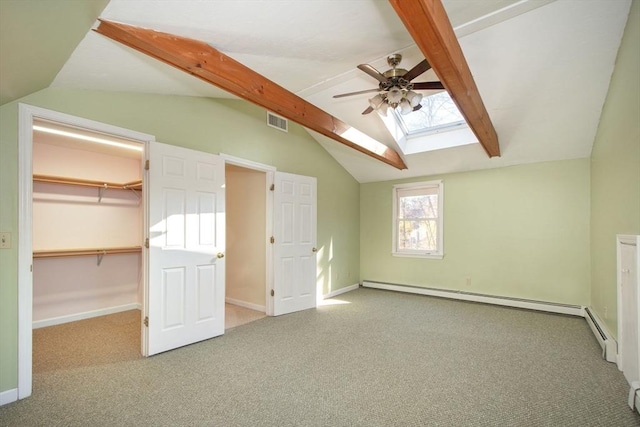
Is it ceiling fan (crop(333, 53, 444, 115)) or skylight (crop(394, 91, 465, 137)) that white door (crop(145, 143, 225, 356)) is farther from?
Answer: skylight (crop(394, 91, 465, 137))

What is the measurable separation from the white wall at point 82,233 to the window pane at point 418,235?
4583 mm

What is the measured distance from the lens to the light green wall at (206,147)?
2.13 meters

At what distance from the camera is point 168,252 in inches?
118

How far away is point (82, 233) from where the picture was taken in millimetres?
4059

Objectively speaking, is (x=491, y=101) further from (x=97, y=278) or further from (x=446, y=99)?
(x=97, y=278)

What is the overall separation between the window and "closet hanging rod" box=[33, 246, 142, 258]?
4.50 metres

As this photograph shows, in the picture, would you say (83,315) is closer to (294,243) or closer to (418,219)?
(294,243)

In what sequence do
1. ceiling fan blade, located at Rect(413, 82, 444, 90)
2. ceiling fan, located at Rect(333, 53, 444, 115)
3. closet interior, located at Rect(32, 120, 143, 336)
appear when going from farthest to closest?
closet interior, located at Rect(32, 120, 143, 336)
ceiling fan blade, located at Rect(413, 82, 444, 90)
ceiling fan, located at Rect(333, 53, 444, 115)

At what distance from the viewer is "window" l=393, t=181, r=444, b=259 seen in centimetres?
534

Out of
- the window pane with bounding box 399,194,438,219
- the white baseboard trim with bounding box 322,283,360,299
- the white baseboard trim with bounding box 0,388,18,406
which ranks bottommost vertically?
the white baseboard trim with bounding box 322,283,360,299

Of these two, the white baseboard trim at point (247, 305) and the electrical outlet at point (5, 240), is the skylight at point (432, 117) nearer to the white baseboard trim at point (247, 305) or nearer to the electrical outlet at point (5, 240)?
the white baseboard trim at point (247, 305)

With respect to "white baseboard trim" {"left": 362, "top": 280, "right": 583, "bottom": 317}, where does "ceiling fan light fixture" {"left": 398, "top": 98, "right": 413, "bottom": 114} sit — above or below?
above

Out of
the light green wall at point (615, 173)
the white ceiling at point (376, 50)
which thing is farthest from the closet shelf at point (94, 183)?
the light green wall at point (615, 173)

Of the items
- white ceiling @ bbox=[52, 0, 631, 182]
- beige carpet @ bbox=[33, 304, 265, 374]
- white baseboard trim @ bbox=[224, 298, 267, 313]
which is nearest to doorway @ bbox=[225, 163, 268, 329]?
white baseboard trim @ bbox=[224, 298, 267, 313]
